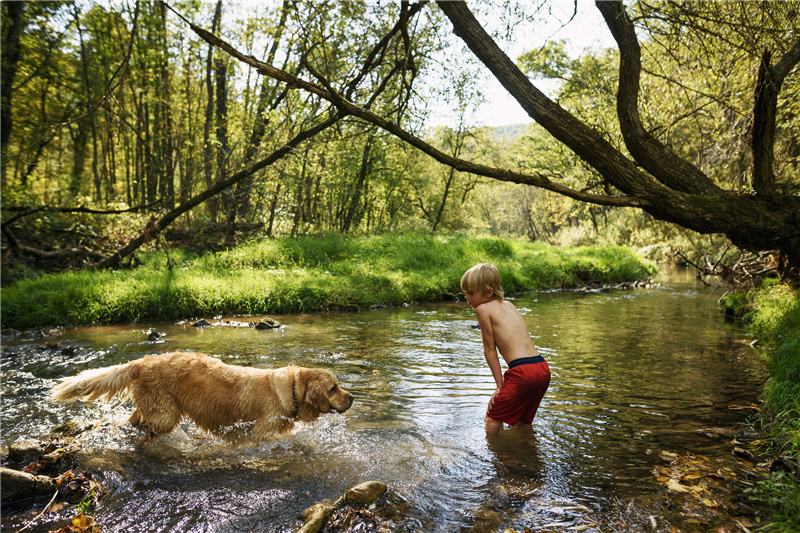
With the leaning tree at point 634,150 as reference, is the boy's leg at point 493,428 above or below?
below

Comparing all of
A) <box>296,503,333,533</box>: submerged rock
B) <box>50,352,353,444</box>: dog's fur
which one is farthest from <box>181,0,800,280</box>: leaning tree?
<box>296,503,333,533</box>: submerged rock

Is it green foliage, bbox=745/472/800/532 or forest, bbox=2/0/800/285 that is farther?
forest, bbox=2/0/800/285

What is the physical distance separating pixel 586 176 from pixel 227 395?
18.5m

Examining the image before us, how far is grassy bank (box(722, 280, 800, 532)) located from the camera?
10.4ft

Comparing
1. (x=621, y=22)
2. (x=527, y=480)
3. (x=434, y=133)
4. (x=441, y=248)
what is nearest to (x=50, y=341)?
(x=527, y=480)

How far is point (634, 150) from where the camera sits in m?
7.51

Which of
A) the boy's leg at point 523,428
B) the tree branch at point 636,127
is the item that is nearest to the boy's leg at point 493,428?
the boy's leg at point 523,428

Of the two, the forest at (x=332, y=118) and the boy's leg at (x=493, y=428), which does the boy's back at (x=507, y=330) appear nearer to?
the boy's leg at (x=493, y=428)

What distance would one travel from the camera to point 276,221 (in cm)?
1988

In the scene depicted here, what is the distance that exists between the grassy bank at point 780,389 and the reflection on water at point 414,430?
16.3 inches

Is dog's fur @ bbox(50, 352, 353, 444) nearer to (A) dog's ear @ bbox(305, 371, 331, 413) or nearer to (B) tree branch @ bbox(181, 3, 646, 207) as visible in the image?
(A) dog's ear @ bbox(305, 371, 331, 413)

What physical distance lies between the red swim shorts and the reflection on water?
0.31m

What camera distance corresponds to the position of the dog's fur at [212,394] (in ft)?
14.4

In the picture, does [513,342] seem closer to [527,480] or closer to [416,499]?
[527,480]
